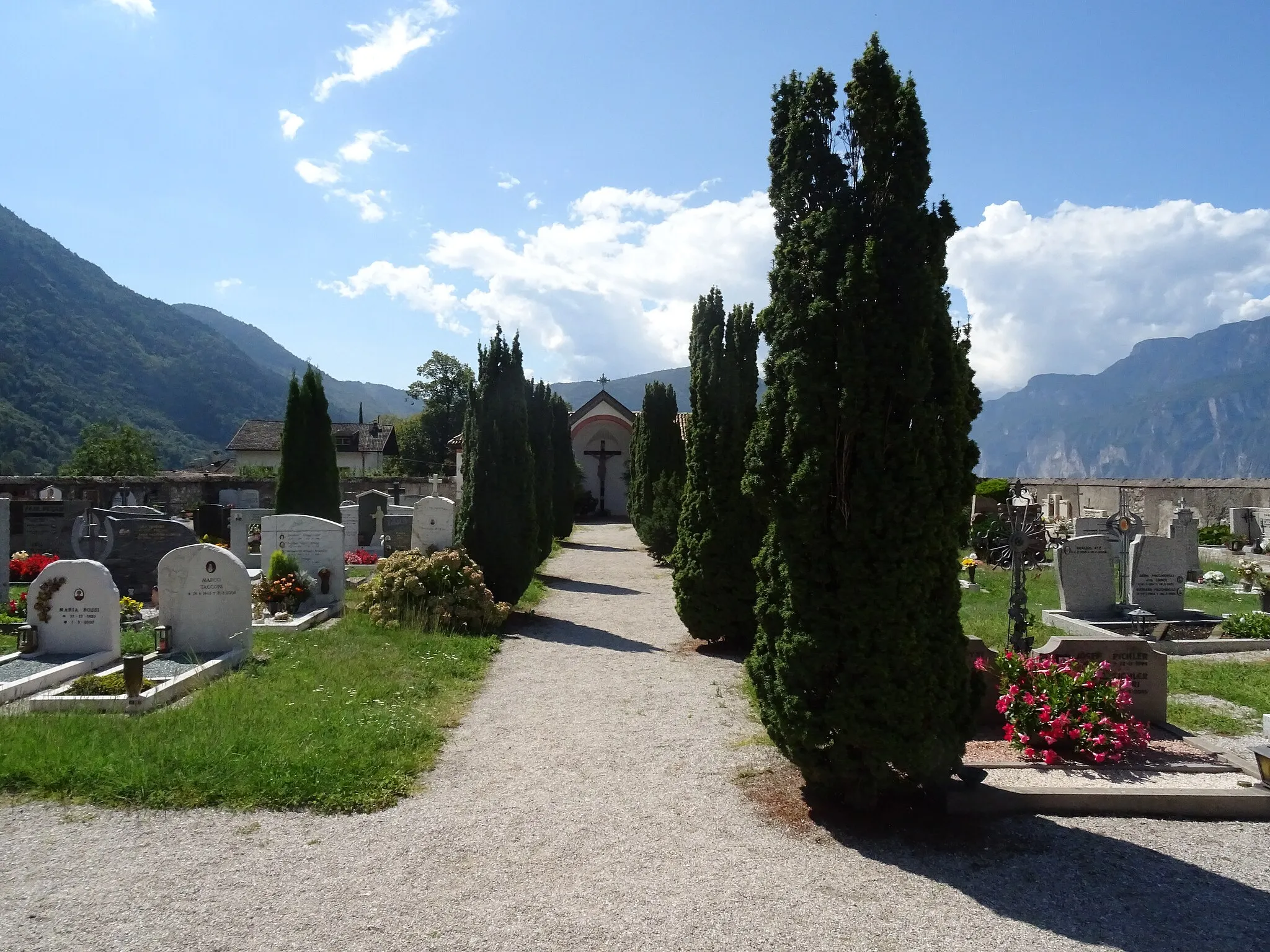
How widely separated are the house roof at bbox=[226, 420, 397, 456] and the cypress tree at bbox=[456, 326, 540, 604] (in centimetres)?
3933

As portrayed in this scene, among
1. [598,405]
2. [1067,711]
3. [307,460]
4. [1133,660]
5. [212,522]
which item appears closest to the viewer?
[1067,711]

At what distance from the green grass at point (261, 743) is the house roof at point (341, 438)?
147ft

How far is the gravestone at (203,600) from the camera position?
912cm

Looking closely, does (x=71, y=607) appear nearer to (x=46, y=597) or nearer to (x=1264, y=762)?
(x=46, y=597)

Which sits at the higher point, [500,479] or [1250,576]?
[500,479]

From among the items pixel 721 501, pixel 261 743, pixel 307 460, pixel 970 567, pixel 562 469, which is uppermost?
pixel 562 469

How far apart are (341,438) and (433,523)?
144 feet

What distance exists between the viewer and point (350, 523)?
19.8 m

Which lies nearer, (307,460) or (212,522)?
(307,460)

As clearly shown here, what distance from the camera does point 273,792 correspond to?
521 cm

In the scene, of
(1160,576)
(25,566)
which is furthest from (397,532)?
(1160,576)

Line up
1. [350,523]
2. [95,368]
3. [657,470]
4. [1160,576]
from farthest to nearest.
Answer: [95,368], [657,470], [350,523], [1160,576]

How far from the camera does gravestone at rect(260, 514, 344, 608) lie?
12672 millimetres

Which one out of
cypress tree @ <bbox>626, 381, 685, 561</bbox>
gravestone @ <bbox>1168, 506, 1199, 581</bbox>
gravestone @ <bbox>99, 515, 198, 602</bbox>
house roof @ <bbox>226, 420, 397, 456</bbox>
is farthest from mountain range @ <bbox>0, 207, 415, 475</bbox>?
gravestone @ <bbox>1168, 506, 1199, 581</bbox>
